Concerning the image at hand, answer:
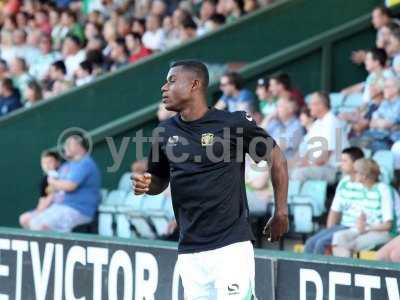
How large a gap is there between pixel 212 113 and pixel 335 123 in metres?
4.89

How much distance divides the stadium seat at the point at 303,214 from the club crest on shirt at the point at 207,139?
431cm

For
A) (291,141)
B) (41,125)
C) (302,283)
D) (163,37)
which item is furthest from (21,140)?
(302,283)

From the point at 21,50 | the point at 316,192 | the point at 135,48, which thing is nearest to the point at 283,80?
the point at 316,192

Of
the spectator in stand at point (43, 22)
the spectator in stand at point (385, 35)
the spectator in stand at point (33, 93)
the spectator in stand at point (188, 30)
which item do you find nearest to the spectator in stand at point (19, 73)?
the spectator in stand at point (33, 93)

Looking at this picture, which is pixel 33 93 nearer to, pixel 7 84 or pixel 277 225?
pixel 7 84

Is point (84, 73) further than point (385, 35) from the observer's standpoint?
Yes

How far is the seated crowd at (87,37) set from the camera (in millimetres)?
14602

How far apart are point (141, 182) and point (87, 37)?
10219mm

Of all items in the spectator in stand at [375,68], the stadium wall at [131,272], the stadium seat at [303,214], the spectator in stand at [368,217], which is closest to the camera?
the stadium wall at [131,272]

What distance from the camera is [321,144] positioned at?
35.6 feet

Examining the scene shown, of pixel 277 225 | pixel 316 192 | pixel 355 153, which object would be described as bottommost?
pixel 277 225

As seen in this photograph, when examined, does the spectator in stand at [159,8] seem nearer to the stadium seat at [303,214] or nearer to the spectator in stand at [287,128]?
the spectator in stand at [287,128]

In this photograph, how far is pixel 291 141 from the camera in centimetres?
1132

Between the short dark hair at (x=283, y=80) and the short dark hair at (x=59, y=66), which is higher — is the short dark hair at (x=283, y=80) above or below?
below
